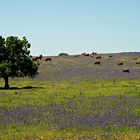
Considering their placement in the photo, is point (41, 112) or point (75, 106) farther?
point (75, 106)

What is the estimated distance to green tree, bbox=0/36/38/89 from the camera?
176ft

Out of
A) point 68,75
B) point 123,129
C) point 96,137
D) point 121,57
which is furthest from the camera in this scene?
point 121,57

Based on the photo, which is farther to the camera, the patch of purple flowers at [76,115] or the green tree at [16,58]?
the green tree at [16,58]

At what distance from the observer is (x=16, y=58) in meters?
54.6

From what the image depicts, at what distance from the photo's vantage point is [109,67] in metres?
74.9

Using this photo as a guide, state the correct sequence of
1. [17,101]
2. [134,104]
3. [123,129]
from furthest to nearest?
[17,101]
[134,104]
[123,129]

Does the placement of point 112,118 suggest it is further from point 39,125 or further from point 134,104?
point 134,104

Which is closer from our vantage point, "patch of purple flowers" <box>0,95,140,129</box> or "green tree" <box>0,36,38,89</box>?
"patch of purple flowers" <box>0,95,140,129</box>

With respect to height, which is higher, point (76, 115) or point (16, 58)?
point (16, 58)

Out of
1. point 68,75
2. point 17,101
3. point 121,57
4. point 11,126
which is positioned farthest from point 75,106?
point 121,57

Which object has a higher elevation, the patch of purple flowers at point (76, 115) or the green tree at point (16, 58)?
the green tree at point (16, 58)

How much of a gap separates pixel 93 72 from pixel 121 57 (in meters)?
20.8

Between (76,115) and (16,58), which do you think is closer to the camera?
(76,115)

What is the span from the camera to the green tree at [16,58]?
53.7 m
